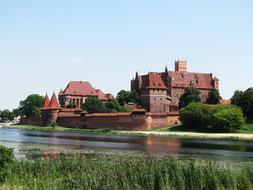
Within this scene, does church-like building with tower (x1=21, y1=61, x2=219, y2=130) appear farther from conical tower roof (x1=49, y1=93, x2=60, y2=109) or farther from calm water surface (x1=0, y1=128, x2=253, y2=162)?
calm water surface (x1=0, y1=128, x2=253, y2=162)

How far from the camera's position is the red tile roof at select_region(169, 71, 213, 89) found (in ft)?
313

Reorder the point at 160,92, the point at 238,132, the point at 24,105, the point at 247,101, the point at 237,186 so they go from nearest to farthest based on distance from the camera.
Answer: the point at 237,186, the point at 238,132, the point at 247,101, the point at 160,92, the point at 24,105

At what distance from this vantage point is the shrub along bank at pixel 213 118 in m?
62.9

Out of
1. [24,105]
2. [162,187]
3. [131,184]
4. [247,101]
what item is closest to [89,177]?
[131,184]

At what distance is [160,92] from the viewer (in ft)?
279

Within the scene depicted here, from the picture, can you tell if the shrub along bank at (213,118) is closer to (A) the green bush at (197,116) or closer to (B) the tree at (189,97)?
(A) the green bush at (197,116)

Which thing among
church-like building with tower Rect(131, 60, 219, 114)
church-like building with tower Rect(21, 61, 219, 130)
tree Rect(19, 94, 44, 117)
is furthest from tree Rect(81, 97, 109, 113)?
tree Rect(19, 94, 44, 117)

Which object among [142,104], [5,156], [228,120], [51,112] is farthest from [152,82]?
[5,156]

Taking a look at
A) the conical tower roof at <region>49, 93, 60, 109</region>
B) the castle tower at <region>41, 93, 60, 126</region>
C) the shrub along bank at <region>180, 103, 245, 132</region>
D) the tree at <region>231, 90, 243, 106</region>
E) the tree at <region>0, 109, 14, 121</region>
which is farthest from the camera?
the tree at <region>0, 109, 14, 121</region>

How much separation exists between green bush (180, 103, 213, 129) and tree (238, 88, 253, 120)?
7.18 meters

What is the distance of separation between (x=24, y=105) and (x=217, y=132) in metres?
58.3

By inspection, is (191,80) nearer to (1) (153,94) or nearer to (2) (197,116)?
(1) (153,94)

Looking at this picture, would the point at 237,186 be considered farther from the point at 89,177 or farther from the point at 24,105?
the point at 24,105

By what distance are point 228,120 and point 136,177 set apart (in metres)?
48.7
